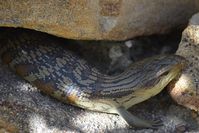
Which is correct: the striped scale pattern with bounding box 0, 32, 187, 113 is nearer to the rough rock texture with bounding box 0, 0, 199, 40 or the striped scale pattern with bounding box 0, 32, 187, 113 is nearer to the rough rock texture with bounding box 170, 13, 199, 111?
the rough rock texture with bounding box 170, 13, 199, 111

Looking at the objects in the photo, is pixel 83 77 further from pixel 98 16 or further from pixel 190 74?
pixel 190 74

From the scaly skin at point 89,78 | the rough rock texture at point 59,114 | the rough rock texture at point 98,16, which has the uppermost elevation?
the rough rock texture at point 98,16

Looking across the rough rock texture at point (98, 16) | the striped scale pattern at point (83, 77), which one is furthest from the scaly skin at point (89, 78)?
the rough rock texture at point (98, 16)

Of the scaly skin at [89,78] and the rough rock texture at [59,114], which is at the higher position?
the scaly skin at [89,78]

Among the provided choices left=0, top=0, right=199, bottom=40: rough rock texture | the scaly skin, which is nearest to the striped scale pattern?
the scaly skin

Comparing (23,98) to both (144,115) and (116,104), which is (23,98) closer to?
(116,104)

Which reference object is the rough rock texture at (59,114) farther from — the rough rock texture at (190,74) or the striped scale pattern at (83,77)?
the rough rock texture at (190,74)
